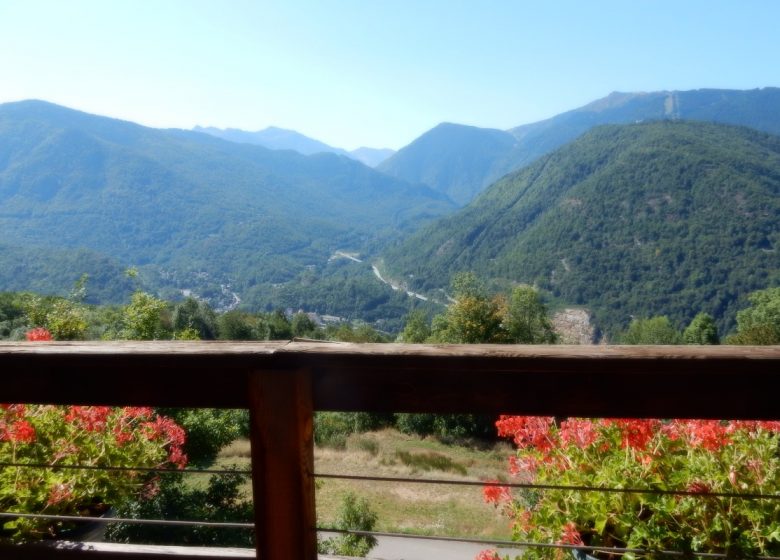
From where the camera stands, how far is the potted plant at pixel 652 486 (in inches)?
65.0

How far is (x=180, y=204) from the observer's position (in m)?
123

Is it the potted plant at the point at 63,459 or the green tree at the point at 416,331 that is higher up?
the potted plant at the point at 63,459

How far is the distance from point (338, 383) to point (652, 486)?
109 cm

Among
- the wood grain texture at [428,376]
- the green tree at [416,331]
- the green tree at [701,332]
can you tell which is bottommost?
the green tree at [701,332]

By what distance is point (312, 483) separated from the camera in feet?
3.81

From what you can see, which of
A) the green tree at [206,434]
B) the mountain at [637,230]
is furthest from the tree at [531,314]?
the mountain at [637,230]

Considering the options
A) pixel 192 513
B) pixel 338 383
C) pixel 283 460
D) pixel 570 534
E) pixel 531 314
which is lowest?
pixel 531 314

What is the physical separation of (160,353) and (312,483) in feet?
1.20

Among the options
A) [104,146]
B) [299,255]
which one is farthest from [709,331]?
[104,146]

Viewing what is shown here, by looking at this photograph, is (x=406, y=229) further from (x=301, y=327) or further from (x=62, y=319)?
(x=62, y=319)

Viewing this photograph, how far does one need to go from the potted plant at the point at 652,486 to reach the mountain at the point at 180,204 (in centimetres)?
7640

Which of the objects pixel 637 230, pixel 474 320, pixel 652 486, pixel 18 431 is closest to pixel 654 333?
pixel 474 320

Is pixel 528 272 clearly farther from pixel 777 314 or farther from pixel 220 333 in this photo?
pixel 220 333

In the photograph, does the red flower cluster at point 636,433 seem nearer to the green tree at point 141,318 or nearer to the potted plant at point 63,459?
the potted plant at point 63,459
